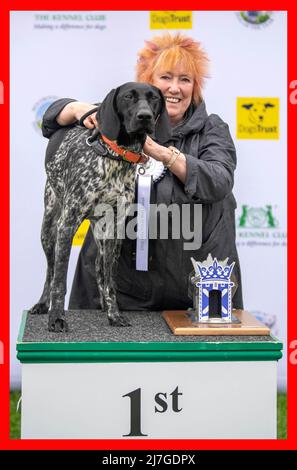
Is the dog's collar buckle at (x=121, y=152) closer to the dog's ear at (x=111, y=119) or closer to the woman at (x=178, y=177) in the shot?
the dog's ear at (x=111, y=119)

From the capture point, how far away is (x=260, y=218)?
3770mm

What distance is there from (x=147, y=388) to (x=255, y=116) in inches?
71.0

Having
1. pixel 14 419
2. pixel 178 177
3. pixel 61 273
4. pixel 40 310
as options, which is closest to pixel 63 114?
pixel 178 177

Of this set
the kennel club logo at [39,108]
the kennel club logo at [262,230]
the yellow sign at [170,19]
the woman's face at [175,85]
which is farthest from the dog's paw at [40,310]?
the yellow sign at [170,19]

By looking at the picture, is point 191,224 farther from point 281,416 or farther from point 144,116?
point 281,416

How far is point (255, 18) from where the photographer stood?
3.64 metres

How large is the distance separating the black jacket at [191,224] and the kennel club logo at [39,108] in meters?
0.98

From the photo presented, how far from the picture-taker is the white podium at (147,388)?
2244 mm

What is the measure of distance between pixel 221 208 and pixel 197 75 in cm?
49

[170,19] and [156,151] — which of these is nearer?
[156,151]

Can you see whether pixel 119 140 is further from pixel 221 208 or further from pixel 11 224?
pixel 11 224

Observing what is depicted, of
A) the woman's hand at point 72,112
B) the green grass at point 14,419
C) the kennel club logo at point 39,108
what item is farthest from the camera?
the green grass at point 14,419
